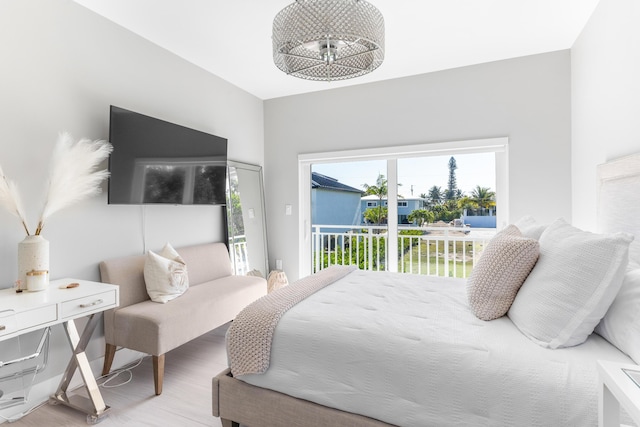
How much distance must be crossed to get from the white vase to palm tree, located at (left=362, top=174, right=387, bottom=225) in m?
3.02

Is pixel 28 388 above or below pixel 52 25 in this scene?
below

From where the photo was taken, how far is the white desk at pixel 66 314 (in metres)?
1.57

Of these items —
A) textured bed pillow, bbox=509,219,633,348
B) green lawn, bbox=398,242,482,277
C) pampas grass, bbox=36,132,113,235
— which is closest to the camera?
textured bed pillow, bbox=509,219,633,348

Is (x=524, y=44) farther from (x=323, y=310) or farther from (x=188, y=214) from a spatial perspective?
(x=188, y=214)

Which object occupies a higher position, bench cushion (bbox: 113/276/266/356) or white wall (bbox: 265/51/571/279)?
white wall (bbox: 265/51/571/279)

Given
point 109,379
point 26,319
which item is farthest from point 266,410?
point 109,379

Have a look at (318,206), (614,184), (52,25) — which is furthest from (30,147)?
(614,184)

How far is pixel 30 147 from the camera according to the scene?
207 cm

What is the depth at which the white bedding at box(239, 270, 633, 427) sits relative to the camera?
111 centimetres

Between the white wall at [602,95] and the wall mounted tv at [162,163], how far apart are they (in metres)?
3.12

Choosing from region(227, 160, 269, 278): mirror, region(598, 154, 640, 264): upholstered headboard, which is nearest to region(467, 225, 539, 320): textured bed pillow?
region(598, 154, 640, 264): upholstered headboard

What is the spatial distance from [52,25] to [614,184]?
12.1 ft

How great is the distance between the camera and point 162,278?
2.47 m

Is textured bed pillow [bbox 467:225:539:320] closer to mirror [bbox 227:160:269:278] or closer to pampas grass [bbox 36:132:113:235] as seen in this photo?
pampas grass [bbox 36:132:113:235]
